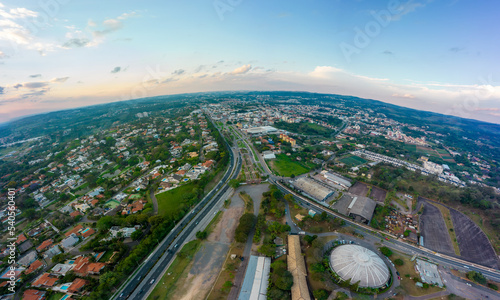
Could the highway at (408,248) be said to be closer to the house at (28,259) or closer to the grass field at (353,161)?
the grass field at (353,161)

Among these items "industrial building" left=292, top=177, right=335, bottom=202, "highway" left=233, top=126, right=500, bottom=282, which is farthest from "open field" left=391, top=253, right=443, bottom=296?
"industrial building" left=292, top=177, right=335, bottom=202

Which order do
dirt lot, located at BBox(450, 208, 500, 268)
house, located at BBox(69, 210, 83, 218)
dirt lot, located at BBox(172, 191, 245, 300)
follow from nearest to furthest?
1. dirt lot, located at BBox(172, 191, 245, 300)
2. dirt lot, located at BBox(450, 208, 500, 268)
3. house, located at BBox(69, 210, 83, 218)

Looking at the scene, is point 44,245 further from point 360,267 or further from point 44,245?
point 360,267

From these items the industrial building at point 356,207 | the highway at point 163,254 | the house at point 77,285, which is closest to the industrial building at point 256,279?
the highway at point 163,254

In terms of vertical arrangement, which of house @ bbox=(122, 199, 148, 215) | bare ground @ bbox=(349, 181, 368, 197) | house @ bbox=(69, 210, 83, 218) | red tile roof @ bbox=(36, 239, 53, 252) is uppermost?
bare ground @ bbox=(349, 181, 368, 197)

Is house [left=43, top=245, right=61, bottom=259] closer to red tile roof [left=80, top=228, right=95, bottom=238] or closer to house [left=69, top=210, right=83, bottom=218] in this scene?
red tile roof [left=80, top=228, right=95, bottom=238]
